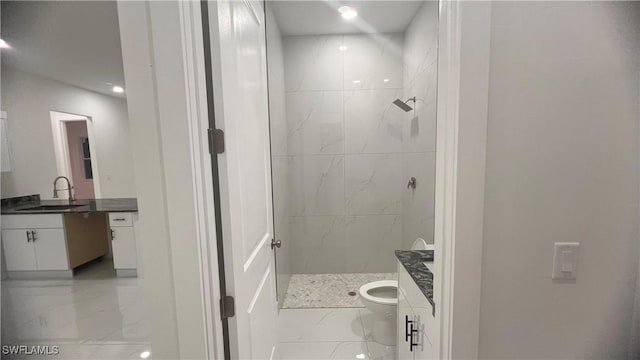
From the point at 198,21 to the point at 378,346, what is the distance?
221 centimetres

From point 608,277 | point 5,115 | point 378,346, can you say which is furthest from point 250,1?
point 378,346

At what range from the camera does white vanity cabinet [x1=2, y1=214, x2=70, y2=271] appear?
86 cm

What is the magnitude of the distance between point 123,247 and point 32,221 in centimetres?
32

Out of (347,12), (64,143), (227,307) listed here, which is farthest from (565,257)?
(347,12)

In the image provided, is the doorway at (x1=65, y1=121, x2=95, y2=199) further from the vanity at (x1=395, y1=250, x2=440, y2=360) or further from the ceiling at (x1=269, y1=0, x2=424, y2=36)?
the ceiling at (x1=269, y1=0, x2=424, y2=36)

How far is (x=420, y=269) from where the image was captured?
4.00 ft

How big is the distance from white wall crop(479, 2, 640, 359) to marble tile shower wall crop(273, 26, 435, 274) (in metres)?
1.92

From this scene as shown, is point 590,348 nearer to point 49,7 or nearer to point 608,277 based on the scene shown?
point 608,277

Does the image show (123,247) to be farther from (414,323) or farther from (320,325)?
(320,325)

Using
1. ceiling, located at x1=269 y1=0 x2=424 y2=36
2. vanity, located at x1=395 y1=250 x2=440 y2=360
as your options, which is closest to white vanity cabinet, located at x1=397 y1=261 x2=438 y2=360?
vanity, located at x1=395 y1=250 x2=440 y2=360

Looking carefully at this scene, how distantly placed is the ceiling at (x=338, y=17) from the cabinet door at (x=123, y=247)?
2.15 meters

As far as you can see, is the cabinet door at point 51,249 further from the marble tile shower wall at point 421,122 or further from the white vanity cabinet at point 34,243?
the marble tile shower wall at point 421,122

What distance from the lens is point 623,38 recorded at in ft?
2.19

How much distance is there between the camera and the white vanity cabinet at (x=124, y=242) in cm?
102
